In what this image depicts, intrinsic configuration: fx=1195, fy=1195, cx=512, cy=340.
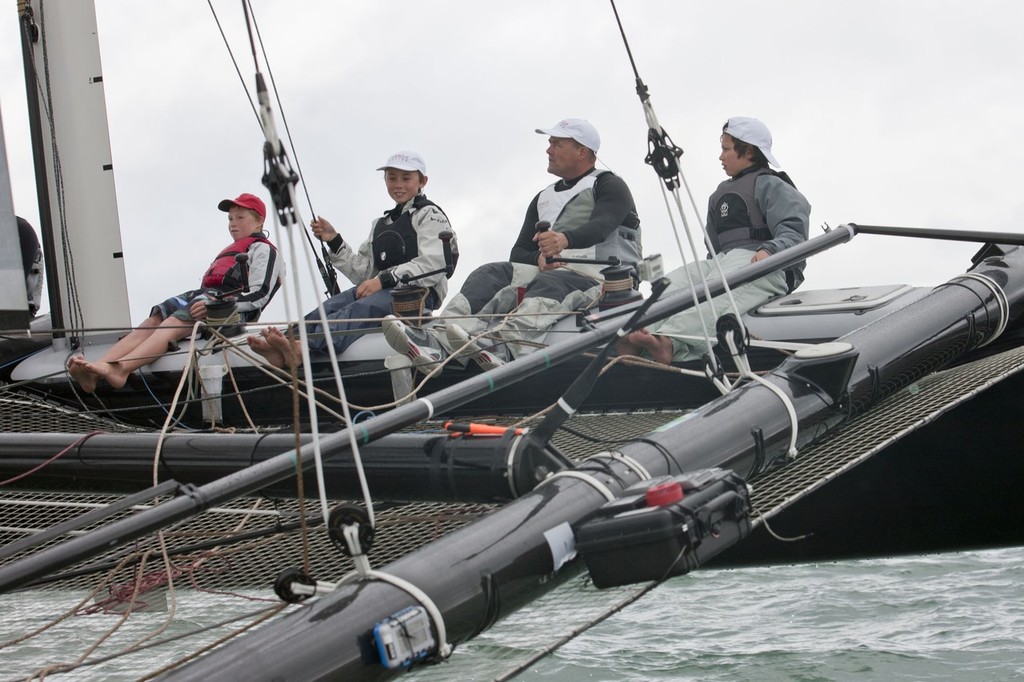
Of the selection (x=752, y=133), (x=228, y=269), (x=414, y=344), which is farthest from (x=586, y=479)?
(x=228, y=269)

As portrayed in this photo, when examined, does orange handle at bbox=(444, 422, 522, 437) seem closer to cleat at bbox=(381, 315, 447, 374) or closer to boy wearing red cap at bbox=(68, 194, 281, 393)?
cleat at bbox=(381, 315, 447, 374)

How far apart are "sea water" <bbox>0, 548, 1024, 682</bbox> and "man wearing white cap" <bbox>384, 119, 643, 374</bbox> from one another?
3.39ft

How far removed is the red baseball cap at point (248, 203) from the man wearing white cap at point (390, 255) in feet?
0.92

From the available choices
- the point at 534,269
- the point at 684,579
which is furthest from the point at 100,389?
the point at 684,579

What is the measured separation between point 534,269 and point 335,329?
81cm

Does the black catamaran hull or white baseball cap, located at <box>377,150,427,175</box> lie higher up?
white baseball cap, located at <box>377,150,427,175</box>

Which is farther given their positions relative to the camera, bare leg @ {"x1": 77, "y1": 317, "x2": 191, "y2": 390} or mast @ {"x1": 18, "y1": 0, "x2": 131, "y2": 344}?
mast @ {"x1": 18, "y1": 0, "x2": 131, "y2": 344}

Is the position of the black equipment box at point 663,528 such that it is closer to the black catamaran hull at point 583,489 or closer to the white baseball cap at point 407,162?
the black catamaran hull at point 583,489

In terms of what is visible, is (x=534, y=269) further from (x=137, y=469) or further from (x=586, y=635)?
(x=137, y=469)

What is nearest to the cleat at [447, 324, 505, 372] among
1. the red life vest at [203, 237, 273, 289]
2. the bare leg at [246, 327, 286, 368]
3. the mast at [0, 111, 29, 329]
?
the bare leg at [246, 327, 286, 368]

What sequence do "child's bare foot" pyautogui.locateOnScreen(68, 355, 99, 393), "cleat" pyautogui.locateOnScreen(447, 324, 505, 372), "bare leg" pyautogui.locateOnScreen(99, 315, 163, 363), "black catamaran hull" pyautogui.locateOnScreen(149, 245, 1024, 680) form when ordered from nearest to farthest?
"black catamaran hull" pyautogui.locateOnScreen(149, 245, 1024, 680), "cleat" pyautogui.locateOnScreen(447, 324, 505, 372), "child's bare foot" pyautogui.locateOnScreen(68, 355, 99, 393), "bare leg" pyautogui.locateOnScreen(99, 315, 163, 363)

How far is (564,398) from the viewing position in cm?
228

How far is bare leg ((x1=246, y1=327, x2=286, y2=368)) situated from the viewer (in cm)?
439

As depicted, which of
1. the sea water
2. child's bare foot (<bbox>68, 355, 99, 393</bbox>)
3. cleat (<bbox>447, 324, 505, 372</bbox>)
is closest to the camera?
the sea water
